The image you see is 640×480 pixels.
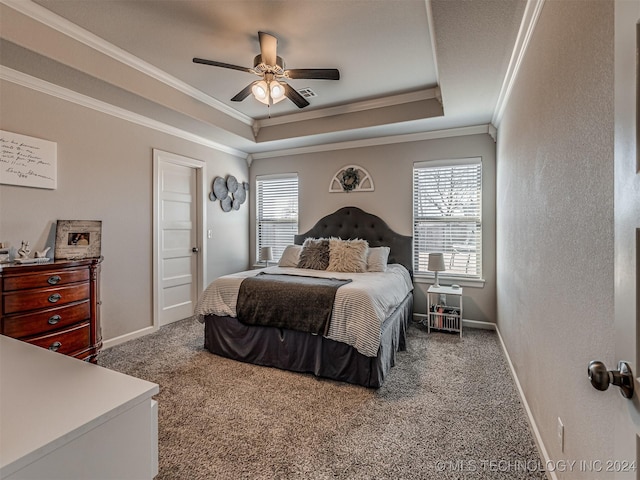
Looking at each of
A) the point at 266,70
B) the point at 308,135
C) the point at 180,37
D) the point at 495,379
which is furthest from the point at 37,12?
the point at 495,379

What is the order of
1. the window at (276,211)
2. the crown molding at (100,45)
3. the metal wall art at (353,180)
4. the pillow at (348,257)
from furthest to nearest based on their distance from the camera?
the window at (276,211) < the metal wall art at (353,180) < the pillow at (348,257) < the crown molding at (100,45)

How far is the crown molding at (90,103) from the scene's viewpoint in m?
2.60

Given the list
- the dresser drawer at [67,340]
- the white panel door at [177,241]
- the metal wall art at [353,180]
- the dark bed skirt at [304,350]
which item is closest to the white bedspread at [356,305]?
the dark bed skirt at [304,350]

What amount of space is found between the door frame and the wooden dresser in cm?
98

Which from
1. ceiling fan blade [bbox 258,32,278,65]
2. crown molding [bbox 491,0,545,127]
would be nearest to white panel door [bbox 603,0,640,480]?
crown molding [bbox 491,0,545,127]

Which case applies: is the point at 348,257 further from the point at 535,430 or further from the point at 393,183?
the point at 535,430

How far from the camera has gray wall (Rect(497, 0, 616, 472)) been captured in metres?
1.01

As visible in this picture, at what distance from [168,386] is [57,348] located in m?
0.96

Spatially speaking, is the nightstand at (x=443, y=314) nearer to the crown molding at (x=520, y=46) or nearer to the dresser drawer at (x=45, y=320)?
the crown molding at (x=520, y=46)

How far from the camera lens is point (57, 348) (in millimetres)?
2506

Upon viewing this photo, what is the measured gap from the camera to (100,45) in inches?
104

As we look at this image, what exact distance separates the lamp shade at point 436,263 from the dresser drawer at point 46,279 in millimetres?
3639

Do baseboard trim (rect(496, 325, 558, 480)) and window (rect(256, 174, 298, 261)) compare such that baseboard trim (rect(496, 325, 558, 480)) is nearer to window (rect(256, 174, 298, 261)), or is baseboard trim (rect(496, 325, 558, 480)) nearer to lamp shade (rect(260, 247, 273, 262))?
lamp shade (rect(260, 247, 273, 262))

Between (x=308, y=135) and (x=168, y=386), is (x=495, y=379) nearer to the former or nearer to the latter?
(x=168, y=386)
